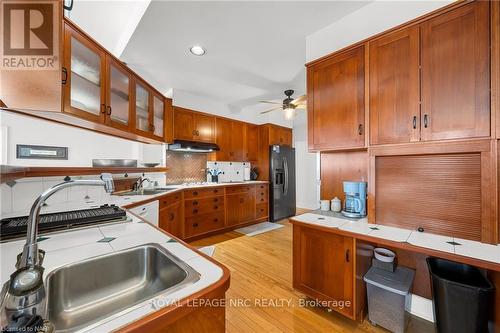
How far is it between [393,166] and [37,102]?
2.64 metres

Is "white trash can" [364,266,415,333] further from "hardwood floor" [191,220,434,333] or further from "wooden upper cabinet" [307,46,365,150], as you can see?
"wooden upper cabinet" [307,46,365,150]

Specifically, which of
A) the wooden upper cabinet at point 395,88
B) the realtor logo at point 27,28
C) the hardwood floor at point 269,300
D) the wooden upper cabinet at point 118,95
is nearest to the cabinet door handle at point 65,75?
the realtor logo at point 27,28

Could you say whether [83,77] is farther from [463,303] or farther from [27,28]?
[463,303]

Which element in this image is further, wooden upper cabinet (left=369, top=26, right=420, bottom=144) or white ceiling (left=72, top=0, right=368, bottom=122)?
white ceiling (left=72, top=0, right=368, bottom=122)

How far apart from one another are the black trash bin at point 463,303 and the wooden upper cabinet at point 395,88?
945 millimetres

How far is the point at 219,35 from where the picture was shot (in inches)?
83.6

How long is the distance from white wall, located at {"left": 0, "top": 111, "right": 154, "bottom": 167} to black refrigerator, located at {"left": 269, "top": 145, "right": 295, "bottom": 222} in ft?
9.01

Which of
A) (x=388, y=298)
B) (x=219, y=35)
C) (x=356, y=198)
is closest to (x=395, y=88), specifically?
(x=356, y=198)

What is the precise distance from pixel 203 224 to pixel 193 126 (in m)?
1.71

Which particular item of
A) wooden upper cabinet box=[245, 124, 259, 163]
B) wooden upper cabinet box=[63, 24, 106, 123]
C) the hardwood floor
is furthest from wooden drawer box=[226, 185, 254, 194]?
wooden upper cabinet box=[63, 24, 106, 123]

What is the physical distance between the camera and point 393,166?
1.69 m

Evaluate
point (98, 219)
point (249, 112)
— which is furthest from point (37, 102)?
point (249, 112)

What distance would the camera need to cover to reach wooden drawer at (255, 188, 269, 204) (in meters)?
4.25

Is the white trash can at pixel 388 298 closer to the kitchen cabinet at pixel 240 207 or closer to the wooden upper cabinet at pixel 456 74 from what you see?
the wooden upper cabinet at pixel 456 74
